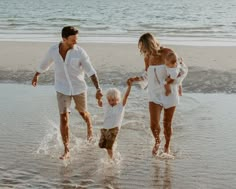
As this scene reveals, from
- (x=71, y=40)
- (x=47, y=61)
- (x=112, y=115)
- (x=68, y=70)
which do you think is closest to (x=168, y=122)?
(x=112, y=115)

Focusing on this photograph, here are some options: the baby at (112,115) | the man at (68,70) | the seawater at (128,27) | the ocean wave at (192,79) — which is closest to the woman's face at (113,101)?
the baby at (112,115)

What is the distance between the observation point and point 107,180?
19.3ft

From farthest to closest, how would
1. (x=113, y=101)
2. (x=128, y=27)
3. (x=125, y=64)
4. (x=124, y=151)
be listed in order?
(x=128, y=27), (x=125, y=64), (x=124, y=151), (x=113, y=101)

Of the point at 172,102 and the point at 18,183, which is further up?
the point at 172,102

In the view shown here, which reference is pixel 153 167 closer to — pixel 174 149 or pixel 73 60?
pixel 174 149

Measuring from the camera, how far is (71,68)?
6516 millimetres

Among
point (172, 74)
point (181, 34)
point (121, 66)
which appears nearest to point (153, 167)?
point (172, 74)

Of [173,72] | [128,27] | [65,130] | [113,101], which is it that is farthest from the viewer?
[128,27]

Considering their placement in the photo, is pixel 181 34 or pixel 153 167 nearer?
pixel 153 167

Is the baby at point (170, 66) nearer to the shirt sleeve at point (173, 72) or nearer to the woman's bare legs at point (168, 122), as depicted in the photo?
the shirt sleeve at point (173, 72)

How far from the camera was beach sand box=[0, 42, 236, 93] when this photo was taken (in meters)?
11.5

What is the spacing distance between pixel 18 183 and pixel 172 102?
2.06 metres

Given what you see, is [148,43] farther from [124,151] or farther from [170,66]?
[124,151]

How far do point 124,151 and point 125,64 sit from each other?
6.97m
